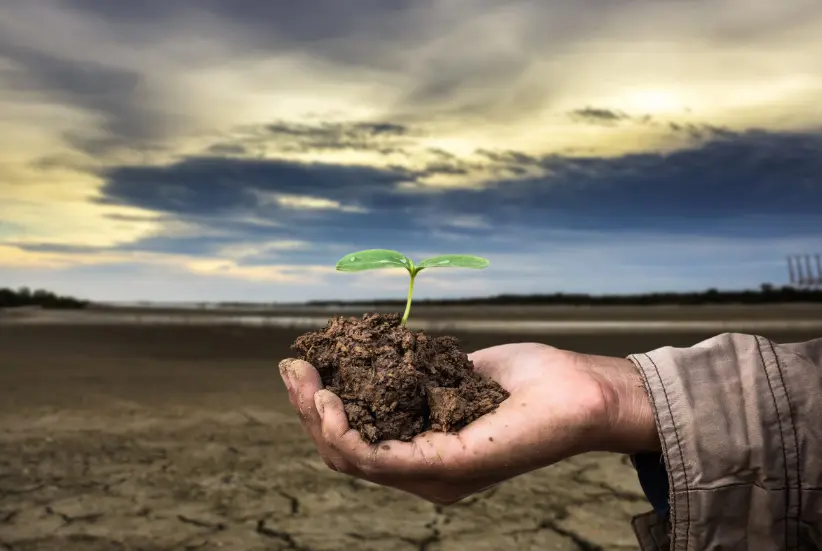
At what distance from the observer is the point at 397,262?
159 centimetres

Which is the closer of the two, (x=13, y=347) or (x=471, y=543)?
(x=471, y=543)

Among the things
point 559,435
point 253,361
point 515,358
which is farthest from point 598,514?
point 253,361

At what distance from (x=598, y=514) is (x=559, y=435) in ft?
4.88

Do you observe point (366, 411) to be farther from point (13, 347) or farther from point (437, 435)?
point (13, 347)

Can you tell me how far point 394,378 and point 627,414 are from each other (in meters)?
0.47

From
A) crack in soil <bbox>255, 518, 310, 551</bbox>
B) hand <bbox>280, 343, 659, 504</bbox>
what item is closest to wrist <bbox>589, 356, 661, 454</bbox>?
hand <bbox>280, 343, 659, 504</bbox>

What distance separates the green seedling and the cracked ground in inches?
45.3

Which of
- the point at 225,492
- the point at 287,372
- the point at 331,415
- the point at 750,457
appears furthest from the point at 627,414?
the point at 225,492

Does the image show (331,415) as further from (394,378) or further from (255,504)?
(255,504)

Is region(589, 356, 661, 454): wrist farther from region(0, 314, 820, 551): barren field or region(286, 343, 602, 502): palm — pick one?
region(0, 314, 820, 551): barren field

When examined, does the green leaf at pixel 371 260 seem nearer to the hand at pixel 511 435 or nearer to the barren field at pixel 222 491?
the hand at pixel 511 435

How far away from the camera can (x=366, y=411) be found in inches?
56.3

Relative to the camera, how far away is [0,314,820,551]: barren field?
2.40 meters

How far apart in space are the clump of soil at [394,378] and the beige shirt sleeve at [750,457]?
396mm
